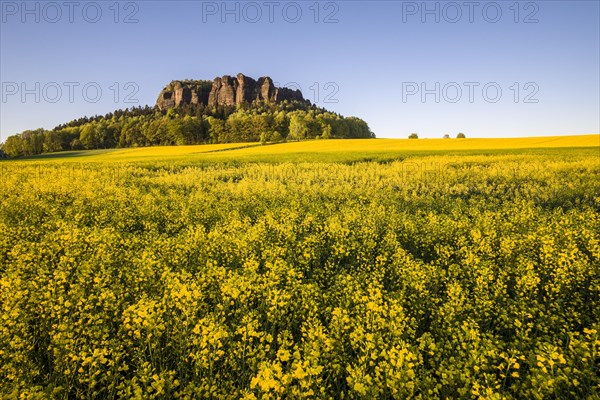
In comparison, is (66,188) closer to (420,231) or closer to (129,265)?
(129,265)

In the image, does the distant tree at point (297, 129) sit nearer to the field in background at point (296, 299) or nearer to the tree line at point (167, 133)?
the tree line at point (167, 133)

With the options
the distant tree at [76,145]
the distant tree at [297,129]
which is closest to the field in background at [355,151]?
the distant tree at [297,129]

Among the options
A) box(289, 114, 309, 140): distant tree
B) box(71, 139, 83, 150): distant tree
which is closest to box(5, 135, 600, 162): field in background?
box(289, 114, 309, 140): distant tree

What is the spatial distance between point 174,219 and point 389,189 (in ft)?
41.3

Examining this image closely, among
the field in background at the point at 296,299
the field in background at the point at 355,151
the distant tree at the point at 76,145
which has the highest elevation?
the distant tree at the point at 76,145

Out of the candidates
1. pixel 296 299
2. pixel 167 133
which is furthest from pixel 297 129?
pixel 296 299

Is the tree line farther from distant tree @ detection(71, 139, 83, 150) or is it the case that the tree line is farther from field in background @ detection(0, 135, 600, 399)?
field in background @ detection(0, 135, 600, 399)

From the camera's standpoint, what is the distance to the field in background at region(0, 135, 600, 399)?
4570 mm

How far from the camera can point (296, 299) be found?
7051mm

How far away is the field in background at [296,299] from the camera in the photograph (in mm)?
4570

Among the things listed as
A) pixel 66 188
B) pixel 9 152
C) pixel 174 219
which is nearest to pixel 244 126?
pixel 9 152

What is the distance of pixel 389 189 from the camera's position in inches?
792

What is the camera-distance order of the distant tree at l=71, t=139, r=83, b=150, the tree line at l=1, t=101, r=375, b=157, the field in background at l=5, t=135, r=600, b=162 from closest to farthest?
the field in background at l=5, t=135, r=600, b=162 → the tree line at l=1, t=101, r=375, b=157 → the distant tree at l=71, t=139, r=83, b=150

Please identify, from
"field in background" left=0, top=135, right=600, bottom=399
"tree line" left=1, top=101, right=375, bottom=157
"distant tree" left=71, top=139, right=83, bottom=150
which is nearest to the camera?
"field in background" left=0, top=135, right=600, bottom=399
